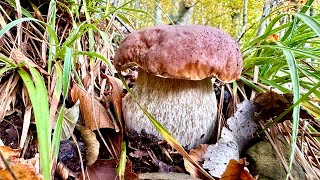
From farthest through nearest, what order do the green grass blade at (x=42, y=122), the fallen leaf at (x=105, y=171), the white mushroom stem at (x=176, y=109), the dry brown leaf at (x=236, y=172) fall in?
the white mushroom stem at (x=176, y=109) → the fallen leaf at (x=105, y=171) → the dry brown leaf at (x=236, y=172) → the green grass blade at (x=42, y=122)

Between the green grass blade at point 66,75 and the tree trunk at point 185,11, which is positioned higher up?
the tree trunk at point 185,11

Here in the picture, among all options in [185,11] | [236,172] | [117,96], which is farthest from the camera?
[185,11]

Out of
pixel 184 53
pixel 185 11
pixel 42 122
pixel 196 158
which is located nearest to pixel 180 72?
pixel 184 53

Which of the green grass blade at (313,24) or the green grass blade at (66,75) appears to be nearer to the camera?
the green grass blade at (66,75)

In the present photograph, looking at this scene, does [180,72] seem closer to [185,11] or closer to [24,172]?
[24,172]

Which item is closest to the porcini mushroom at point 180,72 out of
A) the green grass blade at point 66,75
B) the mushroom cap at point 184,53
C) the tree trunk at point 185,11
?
the mushroom cap at point 184,53

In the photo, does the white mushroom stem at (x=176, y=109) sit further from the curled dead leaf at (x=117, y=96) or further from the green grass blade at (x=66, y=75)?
the green grass blade at (x=66, y=75)

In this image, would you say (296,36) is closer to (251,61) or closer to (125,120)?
(251,61)
